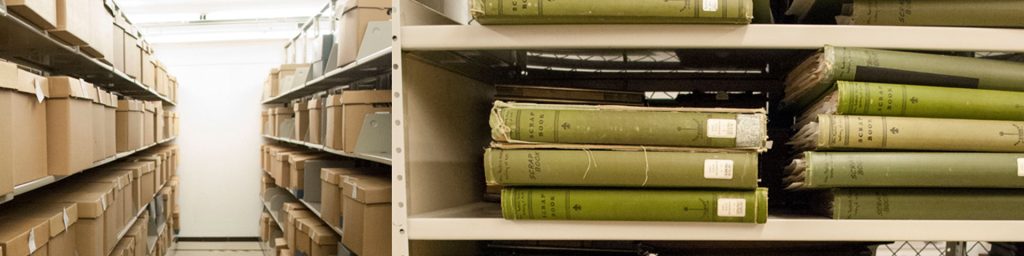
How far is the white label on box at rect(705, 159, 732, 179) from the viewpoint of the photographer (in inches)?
36.4

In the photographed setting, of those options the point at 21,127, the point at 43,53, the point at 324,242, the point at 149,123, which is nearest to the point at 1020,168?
the point at 21,127

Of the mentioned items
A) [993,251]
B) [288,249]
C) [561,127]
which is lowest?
[288,249]

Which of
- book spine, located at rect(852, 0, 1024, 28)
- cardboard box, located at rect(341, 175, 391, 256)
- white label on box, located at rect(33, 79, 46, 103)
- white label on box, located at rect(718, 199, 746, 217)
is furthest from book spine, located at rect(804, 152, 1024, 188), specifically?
white label on box, located at rect(33, 79, 46, 103)

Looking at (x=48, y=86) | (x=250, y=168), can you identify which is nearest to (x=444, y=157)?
(x=48, y=86)

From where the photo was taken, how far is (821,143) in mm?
939

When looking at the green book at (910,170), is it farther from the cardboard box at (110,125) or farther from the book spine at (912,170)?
the cardboard box at (110,125)

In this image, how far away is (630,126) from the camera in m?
0.93

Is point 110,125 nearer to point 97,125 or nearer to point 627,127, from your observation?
point 97,125

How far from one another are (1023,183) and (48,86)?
2.19m

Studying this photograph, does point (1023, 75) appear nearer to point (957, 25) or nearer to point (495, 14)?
point (957, 25)

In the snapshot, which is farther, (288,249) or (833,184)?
(288,249)

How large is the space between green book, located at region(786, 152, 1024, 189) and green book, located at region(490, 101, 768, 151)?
106mm

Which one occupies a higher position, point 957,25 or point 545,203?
point 957,25

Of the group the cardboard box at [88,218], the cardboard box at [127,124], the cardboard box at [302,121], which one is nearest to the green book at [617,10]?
the cardboard box at [88,218]
